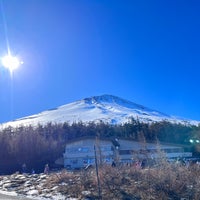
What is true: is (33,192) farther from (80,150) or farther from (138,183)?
(80,150)

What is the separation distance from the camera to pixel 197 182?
10602 mm

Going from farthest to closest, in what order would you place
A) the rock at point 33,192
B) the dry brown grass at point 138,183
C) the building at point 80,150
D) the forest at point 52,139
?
the building at point 80,150
the forest at point 52,139
the rock at point 33,192
the dry brown grass at point 138,183

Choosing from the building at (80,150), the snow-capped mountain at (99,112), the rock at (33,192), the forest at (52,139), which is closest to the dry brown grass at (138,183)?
the rock at (33,192)

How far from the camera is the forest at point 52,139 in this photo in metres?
43.8

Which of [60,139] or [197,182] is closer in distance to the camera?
[197,182]

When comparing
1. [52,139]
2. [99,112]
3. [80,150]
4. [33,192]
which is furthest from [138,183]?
[99,112]

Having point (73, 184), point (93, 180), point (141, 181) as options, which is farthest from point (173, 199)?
point (73, 184)

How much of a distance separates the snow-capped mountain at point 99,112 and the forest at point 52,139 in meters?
49.7

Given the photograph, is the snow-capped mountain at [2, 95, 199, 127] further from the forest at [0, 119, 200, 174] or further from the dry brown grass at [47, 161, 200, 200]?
the dry brown grass at [47, 161, 200, 200]

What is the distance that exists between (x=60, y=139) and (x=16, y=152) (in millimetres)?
11434

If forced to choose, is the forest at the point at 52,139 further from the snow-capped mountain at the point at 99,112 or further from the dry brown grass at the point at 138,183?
the snow-capped mountain at the point at 99,112

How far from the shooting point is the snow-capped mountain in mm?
117000

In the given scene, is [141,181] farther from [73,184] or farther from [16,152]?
[16,152]

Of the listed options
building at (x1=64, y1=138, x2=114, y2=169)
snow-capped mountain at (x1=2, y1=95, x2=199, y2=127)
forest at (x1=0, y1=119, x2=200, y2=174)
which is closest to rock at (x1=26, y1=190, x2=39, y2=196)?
forest at (x1=0, y1=119, x2=200, y2=174)
